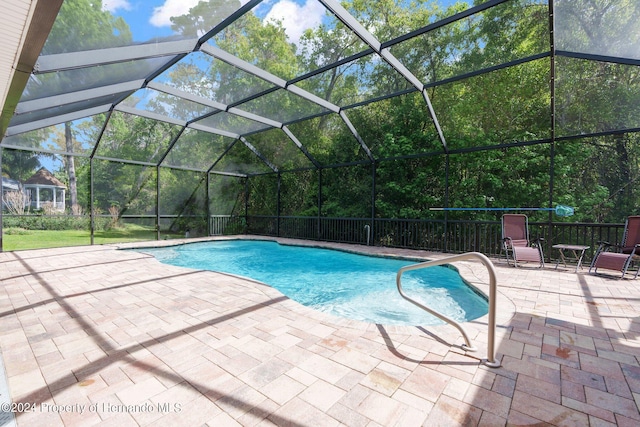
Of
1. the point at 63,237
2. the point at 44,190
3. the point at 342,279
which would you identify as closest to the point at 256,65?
the point at 342,279

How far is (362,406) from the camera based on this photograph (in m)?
1.61

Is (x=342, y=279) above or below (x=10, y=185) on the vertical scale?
below

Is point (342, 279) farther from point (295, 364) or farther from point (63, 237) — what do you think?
point (63, 237)

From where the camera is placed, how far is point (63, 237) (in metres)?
12.1

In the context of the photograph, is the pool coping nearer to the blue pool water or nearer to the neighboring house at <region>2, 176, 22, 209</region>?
the blue pool water

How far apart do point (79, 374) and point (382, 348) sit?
2137mm

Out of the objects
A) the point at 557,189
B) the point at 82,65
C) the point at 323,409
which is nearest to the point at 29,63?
the point at 82,65

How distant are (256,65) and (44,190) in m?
14.1

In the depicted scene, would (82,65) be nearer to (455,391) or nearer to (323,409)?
(323,409)

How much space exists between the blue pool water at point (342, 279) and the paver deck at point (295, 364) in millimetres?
1120

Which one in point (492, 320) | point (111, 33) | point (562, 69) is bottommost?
point (492, 320)

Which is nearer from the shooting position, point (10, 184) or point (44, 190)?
point (10, 184)

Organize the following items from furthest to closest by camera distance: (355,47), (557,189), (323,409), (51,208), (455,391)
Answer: (51,208)
(557,189)
(355,47)
(455,391)
(323,409)

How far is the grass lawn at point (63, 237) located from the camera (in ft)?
34.8
